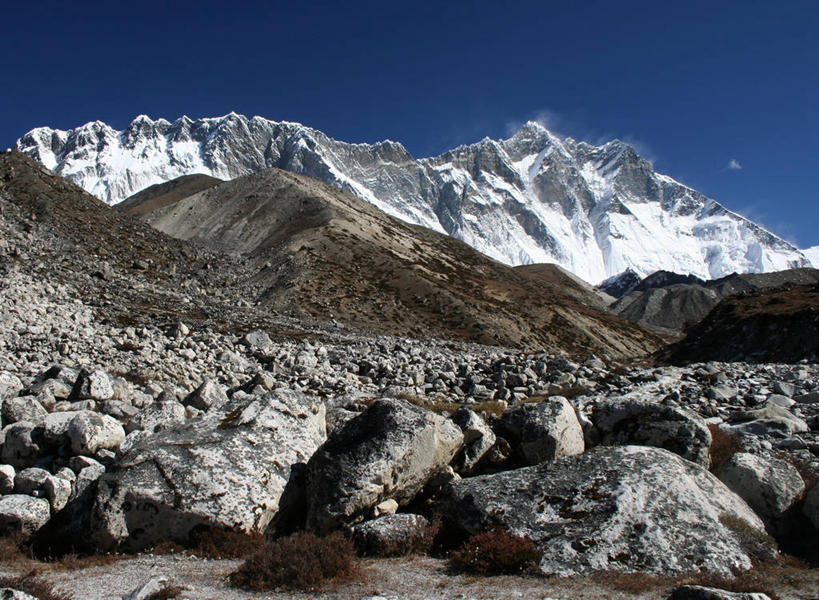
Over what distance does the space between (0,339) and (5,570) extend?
16740mm

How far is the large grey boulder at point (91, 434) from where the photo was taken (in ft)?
38.3

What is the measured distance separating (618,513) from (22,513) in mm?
10317

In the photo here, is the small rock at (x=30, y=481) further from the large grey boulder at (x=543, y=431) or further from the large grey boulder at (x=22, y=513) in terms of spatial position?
the large grey boulder at (x=543, y=431)

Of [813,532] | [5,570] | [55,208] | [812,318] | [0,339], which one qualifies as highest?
[55,208]

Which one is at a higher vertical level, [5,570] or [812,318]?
[812,318]

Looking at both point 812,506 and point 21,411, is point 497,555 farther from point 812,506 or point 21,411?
point 21,411

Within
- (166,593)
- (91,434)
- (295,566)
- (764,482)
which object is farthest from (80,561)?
(764,482)

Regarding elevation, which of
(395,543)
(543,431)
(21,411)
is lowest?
(395,543)

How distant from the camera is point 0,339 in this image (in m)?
21.8

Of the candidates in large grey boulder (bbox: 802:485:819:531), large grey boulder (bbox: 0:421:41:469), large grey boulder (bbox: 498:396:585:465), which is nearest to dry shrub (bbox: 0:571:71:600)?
large grey boulder (bbox: 0:421:41:469)

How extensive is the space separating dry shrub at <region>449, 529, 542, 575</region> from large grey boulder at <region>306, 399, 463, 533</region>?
189 cm

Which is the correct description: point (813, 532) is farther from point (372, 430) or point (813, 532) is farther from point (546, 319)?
point (546, 319)

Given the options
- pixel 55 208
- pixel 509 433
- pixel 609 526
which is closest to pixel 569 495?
pixel 609 526

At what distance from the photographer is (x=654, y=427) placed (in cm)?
1176
